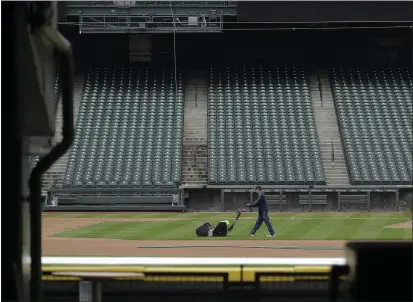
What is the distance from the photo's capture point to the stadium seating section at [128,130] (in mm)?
39438

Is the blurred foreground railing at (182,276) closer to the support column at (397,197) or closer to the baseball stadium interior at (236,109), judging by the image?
the baseball stadium interior at (236,109)

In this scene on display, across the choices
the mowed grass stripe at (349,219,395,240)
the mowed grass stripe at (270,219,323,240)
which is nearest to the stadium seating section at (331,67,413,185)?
the mowed grass stripe at (270,219,323,240)

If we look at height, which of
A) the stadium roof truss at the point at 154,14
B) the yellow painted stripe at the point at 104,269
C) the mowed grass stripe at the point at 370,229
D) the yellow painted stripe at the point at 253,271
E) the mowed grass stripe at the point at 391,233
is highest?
the stadium roof truss at the point at 154,14

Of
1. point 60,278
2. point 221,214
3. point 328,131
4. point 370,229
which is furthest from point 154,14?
point 60,278

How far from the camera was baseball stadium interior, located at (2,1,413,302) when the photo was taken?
37.8m

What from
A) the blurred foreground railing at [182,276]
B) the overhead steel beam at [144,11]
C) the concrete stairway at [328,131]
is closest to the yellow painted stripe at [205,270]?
the blurred foreground railing at [182,276]

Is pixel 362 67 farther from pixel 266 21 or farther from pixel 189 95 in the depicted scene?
pixel 189 95

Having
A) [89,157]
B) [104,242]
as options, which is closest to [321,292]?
[104,242]

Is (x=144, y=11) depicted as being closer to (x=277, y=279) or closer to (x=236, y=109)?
(x=236, y=109)

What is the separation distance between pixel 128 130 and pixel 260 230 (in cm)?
1915

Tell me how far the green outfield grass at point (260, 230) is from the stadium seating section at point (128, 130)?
4.44 m

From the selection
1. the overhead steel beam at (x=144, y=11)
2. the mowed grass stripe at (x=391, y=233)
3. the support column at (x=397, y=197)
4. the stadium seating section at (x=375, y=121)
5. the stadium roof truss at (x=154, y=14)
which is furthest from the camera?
the overhead steel beam at (x=144, y=11)

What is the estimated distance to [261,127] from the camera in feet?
141

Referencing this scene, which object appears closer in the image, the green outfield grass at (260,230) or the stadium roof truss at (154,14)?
the green outfield grass at (260,230)
